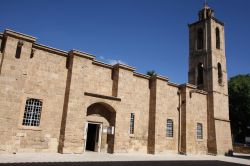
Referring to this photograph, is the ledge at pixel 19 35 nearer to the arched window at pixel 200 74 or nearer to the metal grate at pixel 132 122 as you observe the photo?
the metal grate at pixel 132 122

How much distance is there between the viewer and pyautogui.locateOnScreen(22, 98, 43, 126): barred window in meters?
13.8

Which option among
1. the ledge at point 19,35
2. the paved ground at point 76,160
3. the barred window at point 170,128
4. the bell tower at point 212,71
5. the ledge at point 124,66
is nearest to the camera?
the paved ground at point 76,160

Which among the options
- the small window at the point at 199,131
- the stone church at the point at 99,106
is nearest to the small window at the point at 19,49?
the stone church at the point at 99,106

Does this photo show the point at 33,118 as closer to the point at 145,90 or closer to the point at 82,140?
the point at 82,140

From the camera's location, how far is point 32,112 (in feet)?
46.1

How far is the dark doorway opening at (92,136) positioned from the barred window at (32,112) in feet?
15.1

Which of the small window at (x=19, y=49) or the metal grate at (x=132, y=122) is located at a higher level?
the small window at (x=19, y=49)

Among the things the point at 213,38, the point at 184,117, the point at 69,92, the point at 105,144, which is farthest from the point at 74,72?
the point at 213,38

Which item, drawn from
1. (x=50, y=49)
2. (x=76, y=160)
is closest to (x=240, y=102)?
(x=50, y=49)

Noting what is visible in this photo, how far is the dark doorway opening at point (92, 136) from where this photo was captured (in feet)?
56.6

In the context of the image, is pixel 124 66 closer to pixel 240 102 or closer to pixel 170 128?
pixel 170 128

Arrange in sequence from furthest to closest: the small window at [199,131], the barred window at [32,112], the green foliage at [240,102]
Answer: the green foliage at [240,102]
the small window at [199,131]
the barred window at [32,112]

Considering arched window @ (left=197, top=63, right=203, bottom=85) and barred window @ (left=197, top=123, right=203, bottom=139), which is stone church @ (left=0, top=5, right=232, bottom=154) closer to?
barred window @ (left=197, top=123, right=203, bottom=139)

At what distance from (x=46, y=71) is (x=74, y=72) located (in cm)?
174
